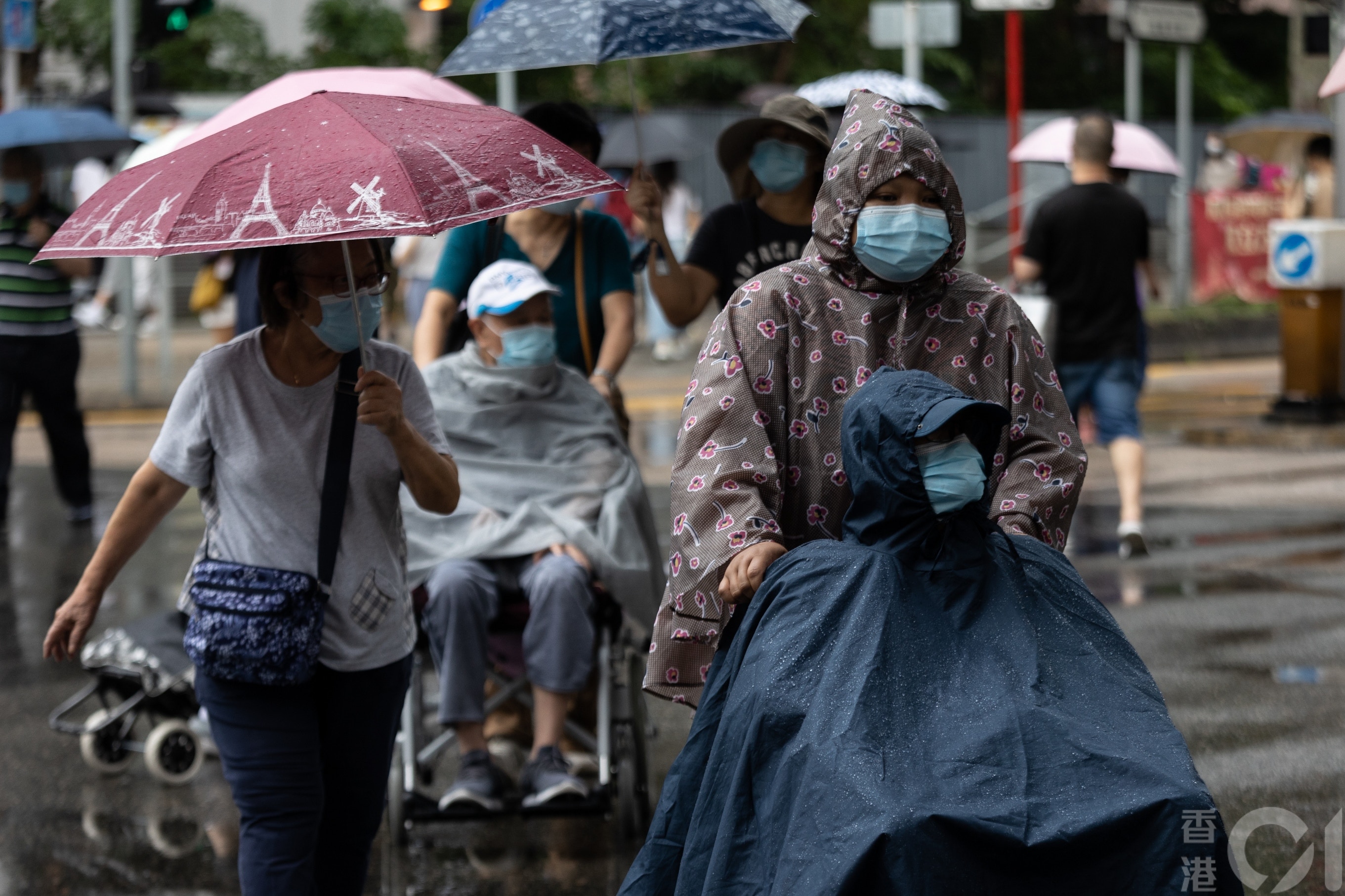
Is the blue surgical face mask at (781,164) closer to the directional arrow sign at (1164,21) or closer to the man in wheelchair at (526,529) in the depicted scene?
the man in wheelchair at (526,529)

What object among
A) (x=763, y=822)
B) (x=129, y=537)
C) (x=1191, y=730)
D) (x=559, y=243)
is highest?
(x=559, y=243)

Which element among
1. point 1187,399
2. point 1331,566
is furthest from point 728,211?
point 1187,399

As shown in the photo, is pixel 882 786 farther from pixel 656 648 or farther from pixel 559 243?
pixel 559 243

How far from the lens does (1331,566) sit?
8234 millimetres

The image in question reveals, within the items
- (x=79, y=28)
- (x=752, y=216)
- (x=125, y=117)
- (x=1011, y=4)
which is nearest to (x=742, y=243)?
(x=752, y=216)

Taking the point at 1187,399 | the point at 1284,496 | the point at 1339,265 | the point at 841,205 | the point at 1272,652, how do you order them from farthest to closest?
the point at 1187,399 → the point at 1339,265 → the point at 1284,496 → the point at 1272,652 → the point at 841,205

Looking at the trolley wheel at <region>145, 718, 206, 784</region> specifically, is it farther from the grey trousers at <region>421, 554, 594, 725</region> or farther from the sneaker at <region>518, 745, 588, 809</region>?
the sneaker at <region>518, 745, 588, 809</region>

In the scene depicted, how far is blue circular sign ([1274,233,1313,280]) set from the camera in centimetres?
1287

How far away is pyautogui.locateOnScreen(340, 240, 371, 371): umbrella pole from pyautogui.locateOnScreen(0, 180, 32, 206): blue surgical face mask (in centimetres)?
594

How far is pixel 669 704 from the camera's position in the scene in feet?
20.6

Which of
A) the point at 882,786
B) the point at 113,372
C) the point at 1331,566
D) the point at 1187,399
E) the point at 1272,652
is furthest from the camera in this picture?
the point at 113,372

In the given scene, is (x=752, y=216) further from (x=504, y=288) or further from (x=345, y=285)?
(x=345, y=285)

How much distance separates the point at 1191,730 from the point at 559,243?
2.60m

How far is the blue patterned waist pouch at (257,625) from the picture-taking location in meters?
3.43
